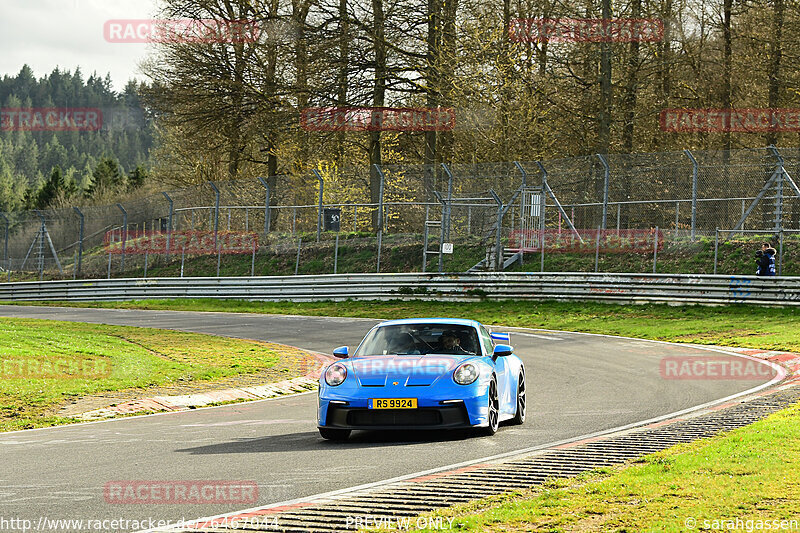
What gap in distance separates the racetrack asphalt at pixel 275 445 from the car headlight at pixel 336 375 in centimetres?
63

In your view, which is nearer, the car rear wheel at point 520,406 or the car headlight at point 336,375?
the car headlight at point 336,375

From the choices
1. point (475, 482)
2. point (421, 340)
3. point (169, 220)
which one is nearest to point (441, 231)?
point (169, 220)

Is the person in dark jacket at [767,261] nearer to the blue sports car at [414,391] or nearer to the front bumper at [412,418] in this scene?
the blue sports car at [414,391]

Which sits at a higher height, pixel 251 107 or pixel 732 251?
pixel 251 107

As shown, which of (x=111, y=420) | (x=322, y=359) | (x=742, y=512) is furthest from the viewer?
(x=322, y=359)

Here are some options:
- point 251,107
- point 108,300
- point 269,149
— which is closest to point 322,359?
point 108,300

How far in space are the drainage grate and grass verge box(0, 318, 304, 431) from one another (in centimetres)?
612

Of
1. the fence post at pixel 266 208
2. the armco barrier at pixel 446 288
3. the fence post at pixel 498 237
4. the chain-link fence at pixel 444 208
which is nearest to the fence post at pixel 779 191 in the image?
the chain-link fence at pixel 444 208

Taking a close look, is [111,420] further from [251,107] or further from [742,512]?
[251,107]

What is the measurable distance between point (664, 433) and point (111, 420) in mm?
6597

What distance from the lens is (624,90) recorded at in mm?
38438

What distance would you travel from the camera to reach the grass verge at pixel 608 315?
73.3 feet

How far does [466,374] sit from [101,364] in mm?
8392

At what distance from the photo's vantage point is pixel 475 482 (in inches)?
297
